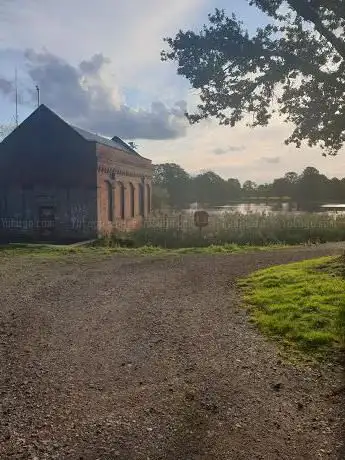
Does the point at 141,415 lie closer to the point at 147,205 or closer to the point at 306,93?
the point at 306,93

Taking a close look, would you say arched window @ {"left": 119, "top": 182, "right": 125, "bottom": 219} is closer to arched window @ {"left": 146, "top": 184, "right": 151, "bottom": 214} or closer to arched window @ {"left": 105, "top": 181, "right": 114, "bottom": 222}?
arched window @ {"left": 105, "top": 181, "right": 114, "bottom": 222}

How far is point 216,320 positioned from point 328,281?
3.42m

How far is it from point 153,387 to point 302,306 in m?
4.00

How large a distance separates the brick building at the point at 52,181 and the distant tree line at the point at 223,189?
2374cm

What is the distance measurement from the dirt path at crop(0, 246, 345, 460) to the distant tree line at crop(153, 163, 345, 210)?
44263mm

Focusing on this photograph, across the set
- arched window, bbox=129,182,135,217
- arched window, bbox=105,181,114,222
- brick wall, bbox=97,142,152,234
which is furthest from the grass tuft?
arched window, bbox=129,182,135,217

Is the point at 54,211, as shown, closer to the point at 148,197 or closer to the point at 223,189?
the point at 148,197

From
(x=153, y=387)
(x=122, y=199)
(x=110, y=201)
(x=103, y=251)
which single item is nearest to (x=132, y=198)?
(x=122, y=199)

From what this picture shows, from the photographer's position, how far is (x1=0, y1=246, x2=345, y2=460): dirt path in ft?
13.2

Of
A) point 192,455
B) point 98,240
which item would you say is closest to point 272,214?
point 98,240

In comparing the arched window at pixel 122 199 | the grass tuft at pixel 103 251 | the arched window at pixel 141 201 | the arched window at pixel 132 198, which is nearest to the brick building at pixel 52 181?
the arched window at pixel 122 199

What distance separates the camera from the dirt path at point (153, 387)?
403 centimetres

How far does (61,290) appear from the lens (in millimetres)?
11203

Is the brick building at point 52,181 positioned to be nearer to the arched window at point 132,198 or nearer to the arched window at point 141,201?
the arched window at point 132,198
